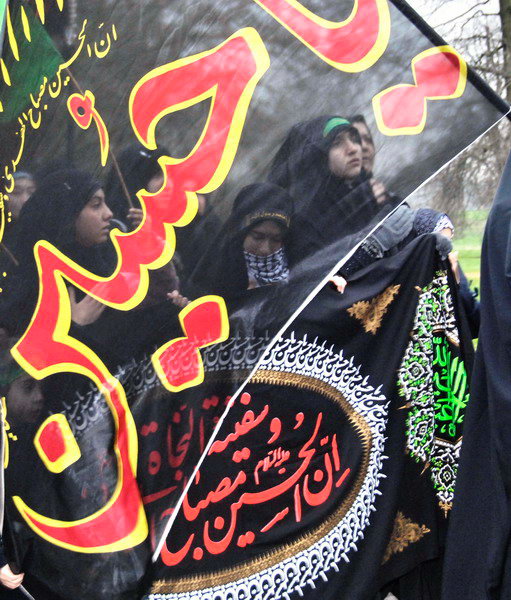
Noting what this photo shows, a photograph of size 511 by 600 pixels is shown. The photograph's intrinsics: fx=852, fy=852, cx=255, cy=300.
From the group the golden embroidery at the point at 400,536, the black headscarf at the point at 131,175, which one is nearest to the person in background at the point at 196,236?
the black headscarf at the point at 131,175

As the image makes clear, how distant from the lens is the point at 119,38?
182cm

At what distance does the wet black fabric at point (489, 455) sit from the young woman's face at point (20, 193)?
116cm

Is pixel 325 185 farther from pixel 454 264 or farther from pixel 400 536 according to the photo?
pixel 400 536

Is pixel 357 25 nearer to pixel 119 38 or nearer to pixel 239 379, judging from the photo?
pixel 119 38

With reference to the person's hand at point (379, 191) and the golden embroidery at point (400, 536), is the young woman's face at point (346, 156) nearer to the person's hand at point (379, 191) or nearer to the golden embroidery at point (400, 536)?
the person's hand at point (379, 191)

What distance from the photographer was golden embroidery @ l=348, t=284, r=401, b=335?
2.83 metres

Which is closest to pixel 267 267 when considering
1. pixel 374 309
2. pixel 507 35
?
pixel 374 309

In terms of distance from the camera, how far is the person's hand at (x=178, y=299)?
1.80 m

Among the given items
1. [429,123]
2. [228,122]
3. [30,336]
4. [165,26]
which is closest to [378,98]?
[429,123]

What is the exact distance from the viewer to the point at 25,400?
185cm

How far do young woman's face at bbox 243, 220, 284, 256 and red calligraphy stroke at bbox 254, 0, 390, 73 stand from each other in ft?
1.26

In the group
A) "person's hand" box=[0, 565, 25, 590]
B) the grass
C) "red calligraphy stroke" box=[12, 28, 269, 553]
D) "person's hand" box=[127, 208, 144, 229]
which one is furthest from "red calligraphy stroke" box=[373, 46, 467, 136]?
the grass

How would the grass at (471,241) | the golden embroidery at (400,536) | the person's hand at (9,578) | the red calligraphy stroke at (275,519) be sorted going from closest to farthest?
the person's hand at (9,578) → the red calligraphy stroke at (275,519) → the golden embroidery at (400,536) → the grass at (471,241)

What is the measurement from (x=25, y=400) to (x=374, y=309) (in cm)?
136
